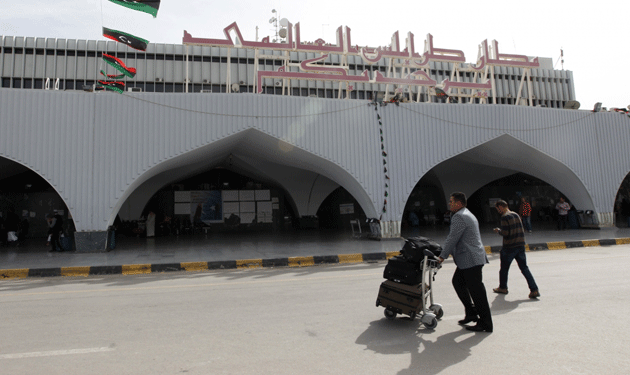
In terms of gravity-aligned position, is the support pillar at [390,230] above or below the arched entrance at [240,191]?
below

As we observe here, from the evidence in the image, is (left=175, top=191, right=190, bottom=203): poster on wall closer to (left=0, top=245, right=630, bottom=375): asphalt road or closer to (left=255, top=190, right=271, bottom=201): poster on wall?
(left=255, top=190, right=271, bottom=201): poster on wall

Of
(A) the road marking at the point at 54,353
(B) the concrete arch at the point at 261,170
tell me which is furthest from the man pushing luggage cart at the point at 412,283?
(B) the concrete arch at the point at 261,170

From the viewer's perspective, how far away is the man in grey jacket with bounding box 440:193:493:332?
12.2ft

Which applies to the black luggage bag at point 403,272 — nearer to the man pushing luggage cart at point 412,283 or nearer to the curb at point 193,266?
the man pushing luggage cart at point 412,283

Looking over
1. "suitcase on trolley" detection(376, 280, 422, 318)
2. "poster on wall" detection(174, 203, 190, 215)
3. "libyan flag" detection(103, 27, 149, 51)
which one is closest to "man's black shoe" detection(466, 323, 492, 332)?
"suitcase on trolley" detection(376, 280, 422, 318)

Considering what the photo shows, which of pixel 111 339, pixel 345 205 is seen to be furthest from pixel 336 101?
pixel 111 339

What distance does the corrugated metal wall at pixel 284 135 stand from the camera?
10461 mm

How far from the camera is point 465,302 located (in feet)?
12.9

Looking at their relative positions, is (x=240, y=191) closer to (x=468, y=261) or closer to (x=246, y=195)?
(x=246, y=195)

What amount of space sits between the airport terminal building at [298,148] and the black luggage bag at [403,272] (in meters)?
8.48

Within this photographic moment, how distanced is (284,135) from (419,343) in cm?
935

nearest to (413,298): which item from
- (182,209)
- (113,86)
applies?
(113,86)

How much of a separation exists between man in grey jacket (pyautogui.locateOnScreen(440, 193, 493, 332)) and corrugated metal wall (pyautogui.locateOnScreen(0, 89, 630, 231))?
8597mm

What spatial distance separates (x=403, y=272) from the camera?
3990 millimetres
